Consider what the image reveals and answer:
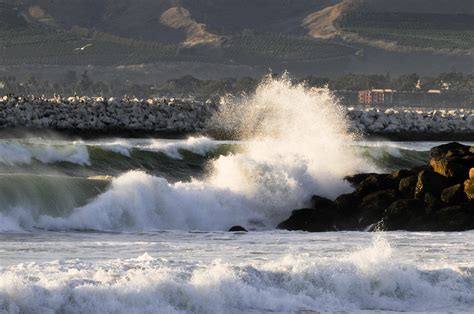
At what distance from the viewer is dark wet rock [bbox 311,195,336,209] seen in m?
26.0

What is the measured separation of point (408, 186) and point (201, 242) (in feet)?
17.0

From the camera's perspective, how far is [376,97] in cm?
13675

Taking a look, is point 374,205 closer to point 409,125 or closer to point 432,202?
point 432,202

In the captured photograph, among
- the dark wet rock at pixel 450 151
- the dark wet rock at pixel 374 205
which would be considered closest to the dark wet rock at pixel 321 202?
the dark wet rock at pixel 374 205

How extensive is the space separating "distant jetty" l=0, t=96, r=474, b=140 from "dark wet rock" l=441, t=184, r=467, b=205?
24.7m

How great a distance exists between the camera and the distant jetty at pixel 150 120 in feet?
163

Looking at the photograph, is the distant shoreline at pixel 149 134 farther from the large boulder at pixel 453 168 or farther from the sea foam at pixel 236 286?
the sea foam at pixel 236 286

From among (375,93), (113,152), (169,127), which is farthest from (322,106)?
(375,93)

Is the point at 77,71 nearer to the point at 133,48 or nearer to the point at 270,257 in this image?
the point at 133,48

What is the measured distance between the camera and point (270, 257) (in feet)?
65.1

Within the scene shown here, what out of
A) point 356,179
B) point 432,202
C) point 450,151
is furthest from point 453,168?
point 356,179

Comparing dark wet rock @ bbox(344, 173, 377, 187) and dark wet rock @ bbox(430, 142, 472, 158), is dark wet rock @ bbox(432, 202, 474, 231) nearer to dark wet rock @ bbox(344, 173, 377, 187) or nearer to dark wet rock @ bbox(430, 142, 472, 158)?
dark wet rock @ bbox(430, 142, 472, 158)

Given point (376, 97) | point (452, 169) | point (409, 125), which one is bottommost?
point (452, 169)

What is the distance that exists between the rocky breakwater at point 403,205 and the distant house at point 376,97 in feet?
341
